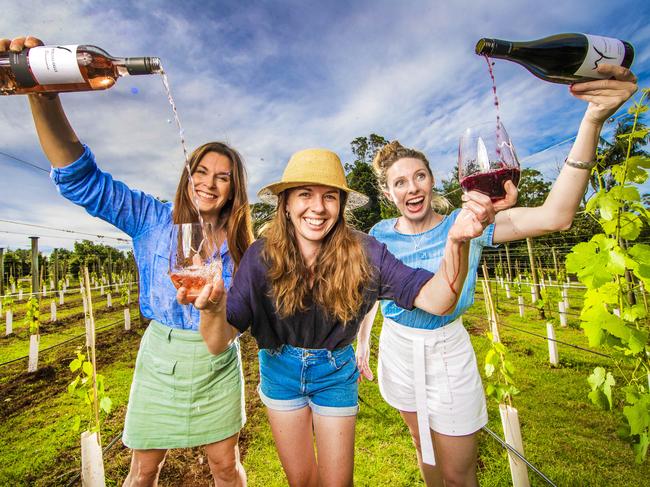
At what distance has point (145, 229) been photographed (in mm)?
2066

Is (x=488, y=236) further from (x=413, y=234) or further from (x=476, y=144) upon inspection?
(x=476, y=144)

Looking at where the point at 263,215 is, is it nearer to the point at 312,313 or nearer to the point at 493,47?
the point at 312,313

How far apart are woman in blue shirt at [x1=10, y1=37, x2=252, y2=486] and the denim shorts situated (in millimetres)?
408

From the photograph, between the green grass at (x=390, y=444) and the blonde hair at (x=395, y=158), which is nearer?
the blonde hair at (x=395, y=158)

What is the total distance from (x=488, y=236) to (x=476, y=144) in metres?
0.90

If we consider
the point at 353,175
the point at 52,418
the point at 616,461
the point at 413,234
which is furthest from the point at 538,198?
the point at 52,418

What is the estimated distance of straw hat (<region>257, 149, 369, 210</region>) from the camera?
72.2 inches

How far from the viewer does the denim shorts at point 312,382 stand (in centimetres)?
183

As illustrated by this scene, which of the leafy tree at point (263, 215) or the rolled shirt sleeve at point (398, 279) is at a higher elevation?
the leafy tree at point (263, 215)

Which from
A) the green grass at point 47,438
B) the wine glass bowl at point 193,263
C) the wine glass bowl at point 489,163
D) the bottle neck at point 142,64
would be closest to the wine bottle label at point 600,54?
the wine glass bowl at point 489,163

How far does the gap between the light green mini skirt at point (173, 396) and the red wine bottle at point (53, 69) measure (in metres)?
1.35

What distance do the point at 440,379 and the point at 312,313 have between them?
2.99 feet

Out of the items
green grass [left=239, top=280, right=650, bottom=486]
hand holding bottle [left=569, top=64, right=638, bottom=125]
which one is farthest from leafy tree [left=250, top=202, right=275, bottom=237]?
green grass [left=239, top=280, right=650, bottom=486]

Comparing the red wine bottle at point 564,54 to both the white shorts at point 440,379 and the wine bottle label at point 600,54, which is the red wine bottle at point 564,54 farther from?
the white shorts at point 440,379
